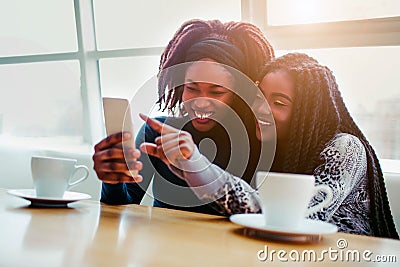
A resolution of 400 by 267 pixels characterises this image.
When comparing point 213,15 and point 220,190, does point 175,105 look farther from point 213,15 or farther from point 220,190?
→ point 213,15

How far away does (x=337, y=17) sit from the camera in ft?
7.09

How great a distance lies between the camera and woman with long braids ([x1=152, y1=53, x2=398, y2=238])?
1.23 m

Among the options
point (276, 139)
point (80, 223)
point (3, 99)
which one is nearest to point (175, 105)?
point (276, 139)

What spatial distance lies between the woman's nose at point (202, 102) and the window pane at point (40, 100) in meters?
1.59

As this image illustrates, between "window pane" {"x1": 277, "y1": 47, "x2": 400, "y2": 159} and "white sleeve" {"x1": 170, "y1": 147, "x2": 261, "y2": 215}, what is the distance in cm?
101

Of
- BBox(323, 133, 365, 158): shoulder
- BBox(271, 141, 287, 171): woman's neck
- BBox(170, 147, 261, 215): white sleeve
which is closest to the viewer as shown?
BBox(170, 147, 261, 215): white sleeve

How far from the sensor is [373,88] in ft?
7.21

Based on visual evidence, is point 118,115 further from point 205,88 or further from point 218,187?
point 205,88

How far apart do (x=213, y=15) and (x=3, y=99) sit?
168 cm

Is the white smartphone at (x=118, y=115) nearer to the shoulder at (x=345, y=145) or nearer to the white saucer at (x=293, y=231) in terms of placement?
the white saucer at (x=293, y=231)

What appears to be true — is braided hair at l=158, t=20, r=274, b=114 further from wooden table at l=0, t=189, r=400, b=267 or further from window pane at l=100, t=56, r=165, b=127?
window pane at l=100, t=56, r=165, b=127

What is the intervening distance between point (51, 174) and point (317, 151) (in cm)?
72

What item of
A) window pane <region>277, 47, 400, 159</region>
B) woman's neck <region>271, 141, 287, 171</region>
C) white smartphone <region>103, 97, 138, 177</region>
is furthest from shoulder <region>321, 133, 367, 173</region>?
window pane <region>277, 47, 400, 159</region>

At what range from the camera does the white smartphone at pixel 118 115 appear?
48.1 inches
